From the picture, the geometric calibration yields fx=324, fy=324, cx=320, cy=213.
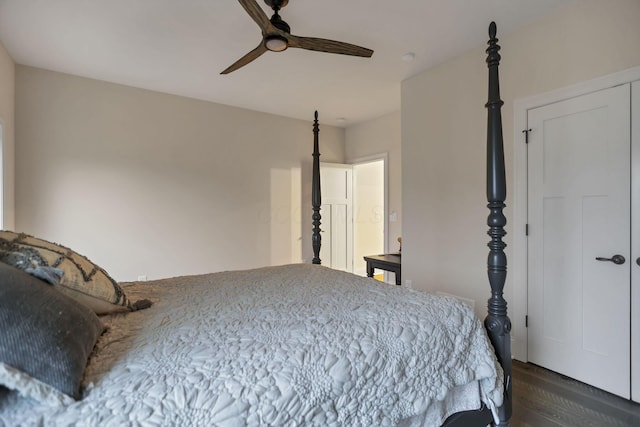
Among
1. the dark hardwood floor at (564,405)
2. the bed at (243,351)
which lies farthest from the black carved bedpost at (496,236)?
the dark hardwood floor at (564,405)

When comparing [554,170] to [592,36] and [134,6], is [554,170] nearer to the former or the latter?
[592,36]

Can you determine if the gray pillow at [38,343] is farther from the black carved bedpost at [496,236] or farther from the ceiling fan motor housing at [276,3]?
the ceiling fan motor housing at [276,3]

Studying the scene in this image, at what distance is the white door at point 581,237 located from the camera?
2070mm

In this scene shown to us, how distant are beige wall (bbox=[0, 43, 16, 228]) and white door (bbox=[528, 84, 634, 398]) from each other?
4391 mm

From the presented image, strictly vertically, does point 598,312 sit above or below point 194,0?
below

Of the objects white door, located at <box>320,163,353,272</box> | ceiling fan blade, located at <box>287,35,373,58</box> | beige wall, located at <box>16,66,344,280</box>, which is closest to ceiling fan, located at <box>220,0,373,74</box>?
ceiling fan blade, located at <box>287,35,373,58</box>

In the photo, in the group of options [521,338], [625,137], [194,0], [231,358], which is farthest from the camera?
[521,338]

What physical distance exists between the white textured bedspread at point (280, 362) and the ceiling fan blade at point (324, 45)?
1.51 meters

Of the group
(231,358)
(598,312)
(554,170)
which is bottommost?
(598,312)

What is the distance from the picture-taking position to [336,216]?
518 cm

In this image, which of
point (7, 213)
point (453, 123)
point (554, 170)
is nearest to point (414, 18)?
point (453, 123)

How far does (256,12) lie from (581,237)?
2550 millimetres

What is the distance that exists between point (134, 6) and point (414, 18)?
1.98 metres

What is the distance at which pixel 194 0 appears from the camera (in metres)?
2.17
